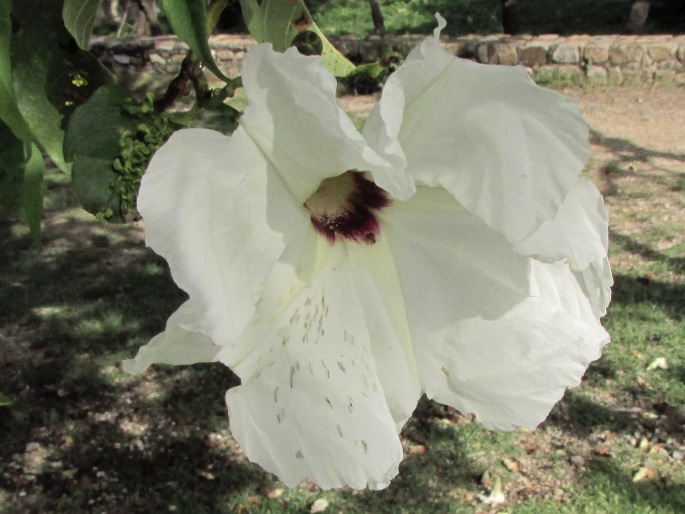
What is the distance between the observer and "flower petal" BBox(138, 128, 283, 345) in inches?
27.0

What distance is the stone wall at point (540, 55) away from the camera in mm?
9438

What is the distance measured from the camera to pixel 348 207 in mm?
993

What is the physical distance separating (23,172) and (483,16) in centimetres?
1370

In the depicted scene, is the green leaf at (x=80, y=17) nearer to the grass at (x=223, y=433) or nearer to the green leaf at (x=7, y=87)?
the green leaf at (x=7, y=87)

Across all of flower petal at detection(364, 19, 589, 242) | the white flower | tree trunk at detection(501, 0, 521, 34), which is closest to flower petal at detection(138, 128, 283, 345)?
the white flower

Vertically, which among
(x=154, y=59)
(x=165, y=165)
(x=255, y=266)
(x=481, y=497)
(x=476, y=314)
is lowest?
(x=481, y=497)

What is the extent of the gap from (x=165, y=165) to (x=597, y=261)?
1.47 ft

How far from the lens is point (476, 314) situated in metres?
0.96

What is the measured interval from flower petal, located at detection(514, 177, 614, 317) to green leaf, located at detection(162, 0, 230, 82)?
36cm

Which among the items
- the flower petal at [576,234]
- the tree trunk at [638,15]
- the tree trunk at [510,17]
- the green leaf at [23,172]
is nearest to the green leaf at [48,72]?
the green leaf at [23,172]

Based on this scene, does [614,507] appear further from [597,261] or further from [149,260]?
[149,260]

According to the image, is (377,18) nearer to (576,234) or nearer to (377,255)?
(377,255)

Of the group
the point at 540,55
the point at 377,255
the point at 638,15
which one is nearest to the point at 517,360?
the point at 377,255

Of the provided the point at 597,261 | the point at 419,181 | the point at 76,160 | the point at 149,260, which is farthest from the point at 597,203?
the point at 149,260
